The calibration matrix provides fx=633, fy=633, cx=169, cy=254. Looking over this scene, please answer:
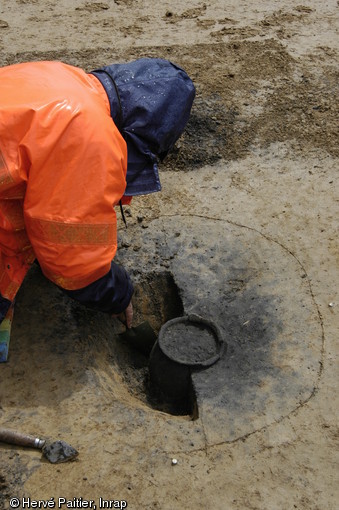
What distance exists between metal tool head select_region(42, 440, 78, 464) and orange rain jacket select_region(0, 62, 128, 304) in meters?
0.67

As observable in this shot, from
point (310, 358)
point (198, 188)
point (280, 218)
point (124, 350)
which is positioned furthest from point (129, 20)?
point (310, 358)

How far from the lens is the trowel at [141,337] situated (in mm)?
3487

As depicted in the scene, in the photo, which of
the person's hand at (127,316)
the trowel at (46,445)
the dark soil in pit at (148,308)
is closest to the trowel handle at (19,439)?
the trowel at (46,445)

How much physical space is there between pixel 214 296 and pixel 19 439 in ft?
4.52

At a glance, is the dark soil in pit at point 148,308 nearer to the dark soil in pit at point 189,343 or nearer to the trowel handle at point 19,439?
the dark soil in pit at point 189,343

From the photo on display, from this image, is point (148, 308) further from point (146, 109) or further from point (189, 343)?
point (146, 109)

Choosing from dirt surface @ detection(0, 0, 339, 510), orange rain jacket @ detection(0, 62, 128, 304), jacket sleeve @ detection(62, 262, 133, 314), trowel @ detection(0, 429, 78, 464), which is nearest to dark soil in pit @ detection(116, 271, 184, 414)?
dirt surface @ detection(0, 0, 339, 510)

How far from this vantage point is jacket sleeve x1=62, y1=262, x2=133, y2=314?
2.76m

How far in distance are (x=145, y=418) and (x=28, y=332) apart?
2.51 feet

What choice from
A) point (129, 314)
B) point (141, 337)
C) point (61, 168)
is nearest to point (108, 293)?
point (129, 314)

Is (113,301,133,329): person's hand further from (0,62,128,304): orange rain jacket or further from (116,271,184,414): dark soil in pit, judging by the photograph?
(0,62,128,304): orange rain jacket

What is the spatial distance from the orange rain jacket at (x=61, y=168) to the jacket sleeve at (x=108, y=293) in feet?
0.38

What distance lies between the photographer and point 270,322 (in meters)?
3.37

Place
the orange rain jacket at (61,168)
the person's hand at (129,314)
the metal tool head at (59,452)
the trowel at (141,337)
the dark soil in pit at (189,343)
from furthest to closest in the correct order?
the trowel at (141,337), the dark soil in pit at (189,343), the person's hand at (129,314), the metal tool head at (59,452), the orange rain jacket at (61,168)
